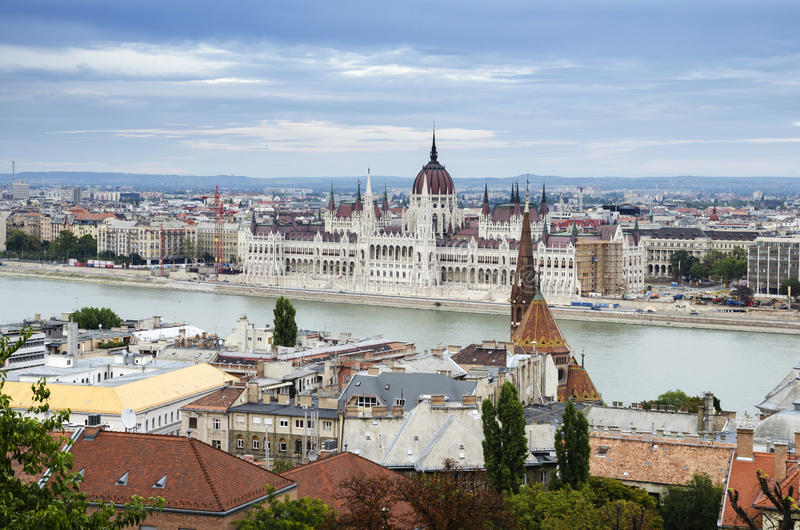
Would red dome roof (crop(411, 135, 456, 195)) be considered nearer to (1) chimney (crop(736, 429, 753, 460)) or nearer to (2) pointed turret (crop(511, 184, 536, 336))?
(2) pointed turret (crop(511, 184, 536, 336))

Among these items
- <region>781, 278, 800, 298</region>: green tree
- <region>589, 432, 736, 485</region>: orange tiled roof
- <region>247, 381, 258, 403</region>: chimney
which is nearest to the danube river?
<region>589, 432, 736, 485</region>: orange tiled roof

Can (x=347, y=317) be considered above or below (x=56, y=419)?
below

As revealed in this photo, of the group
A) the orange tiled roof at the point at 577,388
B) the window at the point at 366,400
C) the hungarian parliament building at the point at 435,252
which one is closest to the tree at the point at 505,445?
the window at the point at 366,400

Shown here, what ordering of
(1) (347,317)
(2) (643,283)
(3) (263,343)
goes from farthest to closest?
(2) (643,283) → (1) (347,317) → (3) (263,343)

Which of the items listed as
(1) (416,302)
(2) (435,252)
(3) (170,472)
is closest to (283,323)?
(3) (170,472)

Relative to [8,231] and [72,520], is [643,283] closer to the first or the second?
[8,231]

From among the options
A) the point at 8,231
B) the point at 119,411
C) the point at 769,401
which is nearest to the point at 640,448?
the point at 769,401

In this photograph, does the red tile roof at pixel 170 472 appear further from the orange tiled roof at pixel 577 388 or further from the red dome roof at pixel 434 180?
the red dome roof at pixel 434 180
